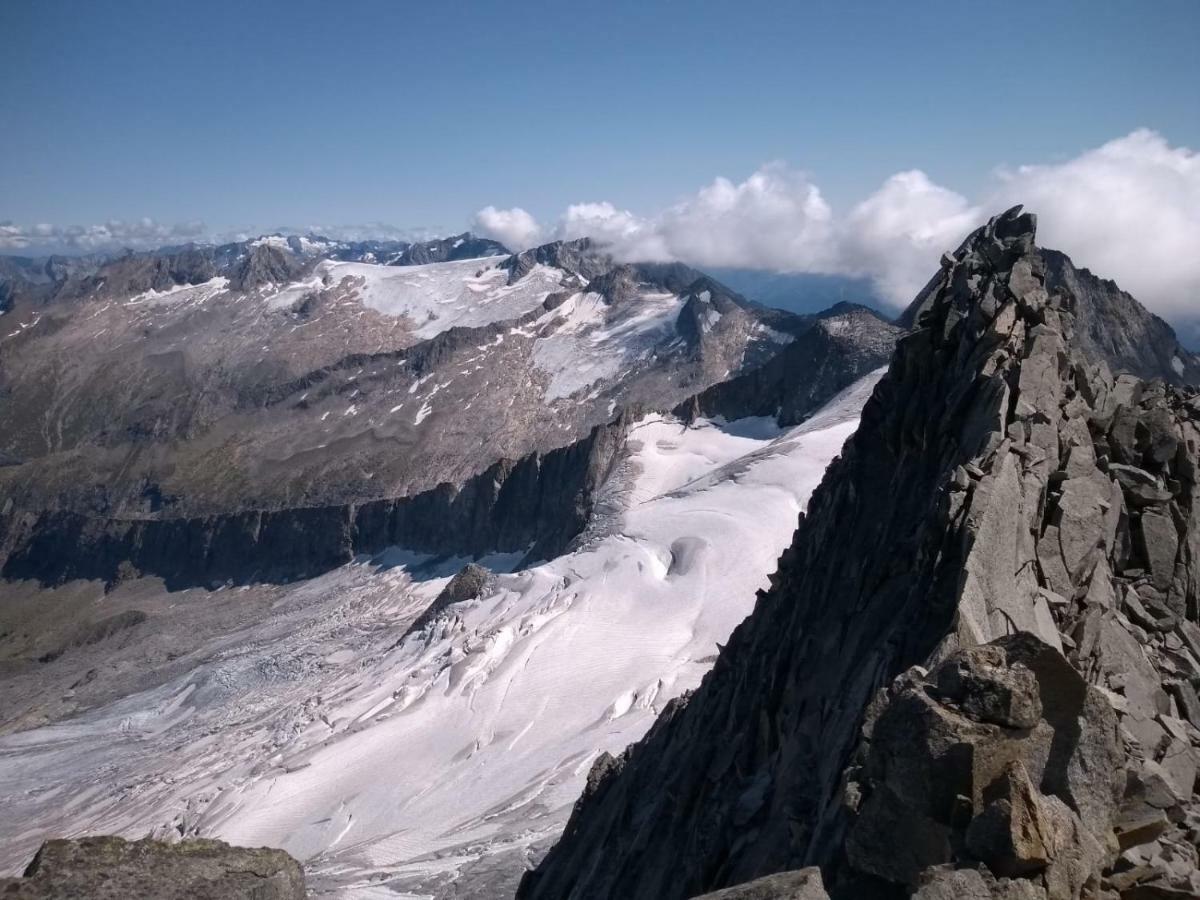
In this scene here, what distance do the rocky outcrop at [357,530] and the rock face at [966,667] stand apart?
6935cm

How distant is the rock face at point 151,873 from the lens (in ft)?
30.1

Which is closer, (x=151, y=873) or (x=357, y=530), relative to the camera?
(x=151, y=873)

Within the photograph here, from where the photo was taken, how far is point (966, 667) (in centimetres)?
1072

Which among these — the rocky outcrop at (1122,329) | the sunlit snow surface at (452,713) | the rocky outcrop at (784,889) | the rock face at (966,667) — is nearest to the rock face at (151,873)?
the rocky outcrop at (784,889)

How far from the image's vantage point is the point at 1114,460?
78.6 ft

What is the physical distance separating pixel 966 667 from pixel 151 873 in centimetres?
985

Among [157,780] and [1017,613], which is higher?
[1017,613]

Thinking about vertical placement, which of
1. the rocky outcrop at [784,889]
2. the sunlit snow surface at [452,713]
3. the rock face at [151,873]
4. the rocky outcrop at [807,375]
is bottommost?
the sunlit snow surface at [452,713]

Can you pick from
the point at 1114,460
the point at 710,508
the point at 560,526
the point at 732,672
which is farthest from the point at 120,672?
the point at 1114,460

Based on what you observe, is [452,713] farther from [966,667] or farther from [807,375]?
[807,375]

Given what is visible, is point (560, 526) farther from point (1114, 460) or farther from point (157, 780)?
point (1114, 460)

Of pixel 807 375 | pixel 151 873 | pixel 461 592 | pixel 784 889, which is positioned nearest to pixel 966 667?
pixel 784 889

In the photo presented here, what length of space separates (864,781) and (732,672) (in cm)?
1821

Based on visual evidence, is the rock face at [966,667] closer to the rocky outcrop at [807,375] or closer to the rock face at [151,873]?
the rock face at [151,873]
